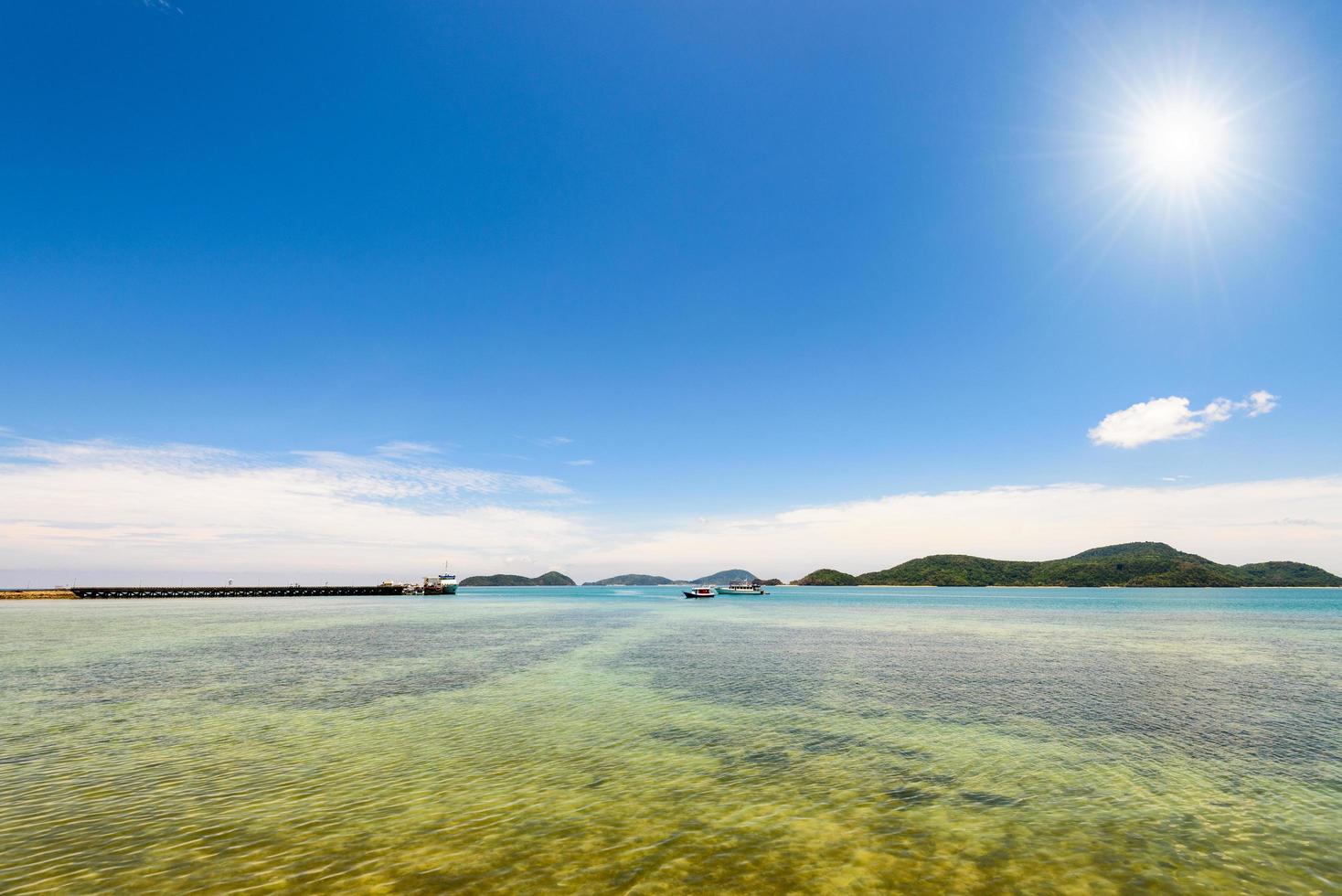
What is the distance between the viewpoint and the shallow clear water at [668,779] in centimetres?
1180

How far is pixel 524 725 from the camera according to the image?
24.0 meters

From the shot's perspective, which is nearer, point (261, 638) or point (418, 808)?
point (418, 808)

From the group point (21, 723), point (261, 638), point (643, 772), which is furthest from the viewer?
point (261, 638)

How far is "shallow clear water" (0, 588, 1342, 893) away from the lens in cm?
1180

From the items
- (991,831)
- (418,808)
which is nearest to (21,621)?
(418,808)

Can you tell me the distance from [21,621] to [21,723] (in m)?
94.6

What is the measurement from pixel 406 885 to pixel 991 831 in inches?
534

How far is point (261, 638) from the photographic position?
6266cm

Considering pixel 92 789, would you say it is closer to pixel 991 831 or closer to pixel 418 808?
pixel 418 808

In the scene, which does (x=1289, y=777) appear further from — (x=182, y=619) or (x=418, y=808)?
(x=182, y=619)

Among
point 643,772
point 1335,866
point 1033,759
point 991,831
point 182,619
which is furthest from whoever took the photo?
point 182,619

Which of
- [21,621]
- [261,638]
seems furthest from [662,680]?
[21,621]

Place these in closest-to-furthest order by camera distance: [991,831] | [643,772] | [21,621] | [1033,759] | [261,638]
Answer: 1. [991,831]
2. [643,772]
3. [1033,759]
4. [261,638]
5. [21,621]

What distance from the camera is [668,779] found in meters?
17.4
